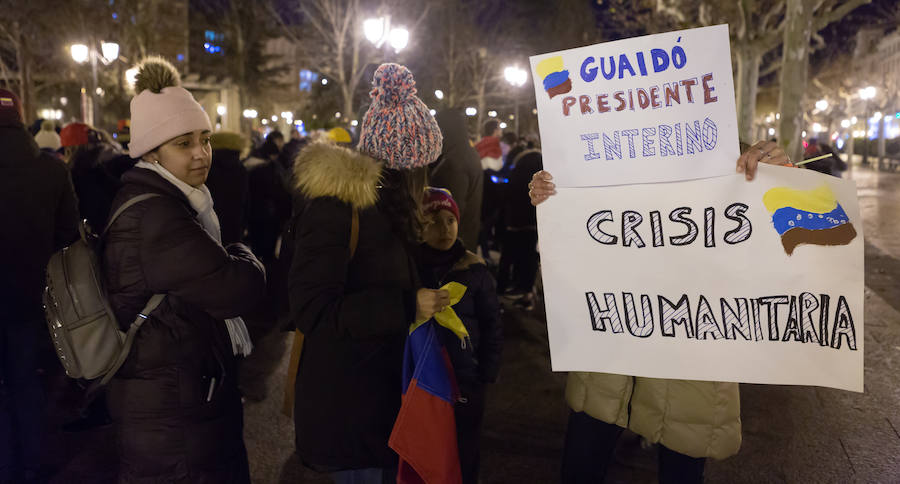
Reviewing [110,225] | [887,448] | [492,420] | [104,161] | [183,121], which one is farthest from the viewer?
[104,161]

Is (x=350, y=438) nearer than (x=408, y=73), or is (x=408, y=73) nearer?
(x=350, y=438)

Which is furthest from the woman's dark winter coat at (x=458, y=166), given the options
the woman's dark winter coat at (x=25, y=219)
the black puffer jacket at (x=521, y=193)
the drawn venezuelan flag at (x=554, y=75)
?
the drawn venezuelan flag at (x=554, y=75)

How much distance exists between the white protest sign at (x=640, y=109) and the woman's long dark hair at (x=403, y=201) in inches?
19.5

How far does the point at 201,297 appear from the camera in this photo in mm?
2418

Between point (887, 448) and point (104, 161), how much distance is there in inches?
239

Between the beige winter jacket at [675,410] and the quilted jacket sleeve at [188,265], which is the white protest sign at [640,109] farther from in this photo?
the quilted jacket sleeve at [188,265]

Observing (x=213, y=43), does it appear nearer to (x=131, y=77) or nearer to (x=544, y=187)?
(x=131, y=77)

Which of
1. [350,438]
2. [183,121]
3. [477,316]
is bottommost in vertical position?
[350,438]

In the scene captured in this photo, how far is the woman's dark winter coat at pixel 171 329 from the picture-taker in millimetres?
2377

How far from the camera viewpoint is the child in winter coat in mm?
2949

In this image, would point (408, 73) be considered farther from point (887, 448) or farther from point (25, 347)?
point (887, 448)

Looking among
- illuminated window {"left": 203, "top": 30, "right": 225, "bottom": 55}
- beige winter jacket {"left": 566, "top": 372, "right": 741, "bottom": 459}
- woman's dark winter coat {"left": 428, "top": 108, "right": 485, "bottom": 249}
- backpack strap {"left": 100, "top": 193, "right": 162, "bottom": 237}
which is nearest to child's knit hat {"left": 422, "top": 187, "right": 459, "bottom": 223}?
beige winter jacket {"left": 566, "top": 372, "right": 741, "bottom": 459}

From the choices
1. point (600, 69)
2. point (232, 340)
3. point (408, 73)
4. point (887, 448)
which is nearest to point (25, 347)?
point (232, 340)

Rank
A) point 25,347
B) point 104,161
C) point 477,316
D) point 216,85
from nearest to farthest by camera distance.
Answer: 1. point 477,316
2. point 25,347
3. point 104,161
4. point 216,85
